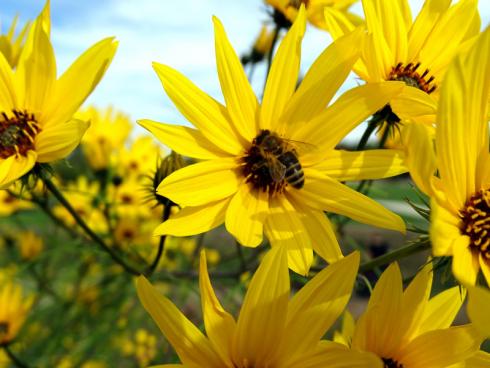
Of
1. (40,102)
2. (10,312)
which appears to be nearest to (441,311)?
(40,102)

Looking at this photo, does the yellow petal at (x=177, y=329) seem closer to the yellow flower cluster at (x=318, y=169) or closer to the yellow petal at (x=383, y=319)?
the yellow flower cluster at (x=318, y=169)

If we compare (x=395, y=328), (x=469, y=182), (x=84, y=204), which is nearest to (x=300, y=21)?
(x=469, y=182)

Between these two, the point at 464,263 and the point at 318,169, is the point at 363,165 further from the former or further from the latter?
the point at 464,263

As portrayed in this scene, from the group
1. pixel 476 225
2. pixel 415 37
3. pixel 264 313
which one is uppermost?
pixel 415 37

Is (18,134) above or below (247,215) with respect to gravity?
above

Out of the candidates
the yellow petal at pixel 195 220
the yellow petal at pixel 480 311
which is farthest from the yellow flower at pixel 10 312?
the yellow petal at pixel 480 311

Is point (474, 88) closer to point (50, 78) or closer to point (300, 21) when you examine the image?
point (300, 21)
